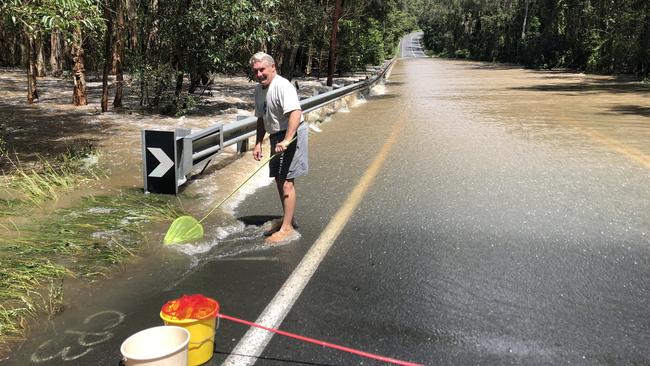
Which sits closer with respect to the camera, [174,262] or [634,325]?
[634,325]

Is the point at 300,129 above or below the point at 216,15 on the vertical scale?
below

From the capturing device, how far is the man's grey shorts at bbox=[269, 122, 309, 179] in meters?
5.37

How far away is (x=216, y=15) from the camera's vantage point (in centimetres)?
1235

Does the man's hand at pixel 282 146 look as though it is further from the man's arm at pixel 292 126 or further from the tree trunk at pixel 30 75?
the tree trunk at pixel 30 75

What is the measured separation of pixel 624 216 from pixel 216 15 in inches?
367

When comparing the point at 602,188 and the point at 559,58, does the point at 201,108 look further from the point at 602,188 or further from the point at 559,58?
the point at 559,58

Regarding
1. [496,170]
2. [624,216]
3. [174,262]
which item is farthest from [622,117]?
[174,262]

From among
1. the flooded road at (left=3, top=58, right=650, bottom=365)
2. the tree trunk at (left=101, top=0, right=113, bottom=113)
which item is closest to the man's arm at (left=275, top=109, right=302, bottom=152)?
the flooded road at (left=3, top=58, right=650, bottom=365)

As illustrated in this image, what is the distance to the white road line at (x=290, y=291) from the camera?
326 centimetres

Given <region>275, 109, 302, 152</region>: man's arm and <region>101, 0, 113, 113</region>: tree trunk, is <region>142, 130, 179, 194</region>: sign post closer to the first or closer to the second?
<region>275, 109, 302, 152</region>: man's arm

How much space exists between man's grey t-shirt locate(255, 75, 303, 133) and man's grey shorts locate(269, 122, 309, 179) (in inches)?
4.4

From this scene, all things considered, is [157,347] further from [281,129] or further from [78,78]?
[78,78]

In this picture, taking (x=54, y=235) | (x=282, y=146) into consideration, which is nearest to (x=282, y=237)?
(x=282, y=146)

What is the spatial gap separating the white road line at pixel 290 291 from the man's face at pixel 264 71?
1512 mm
